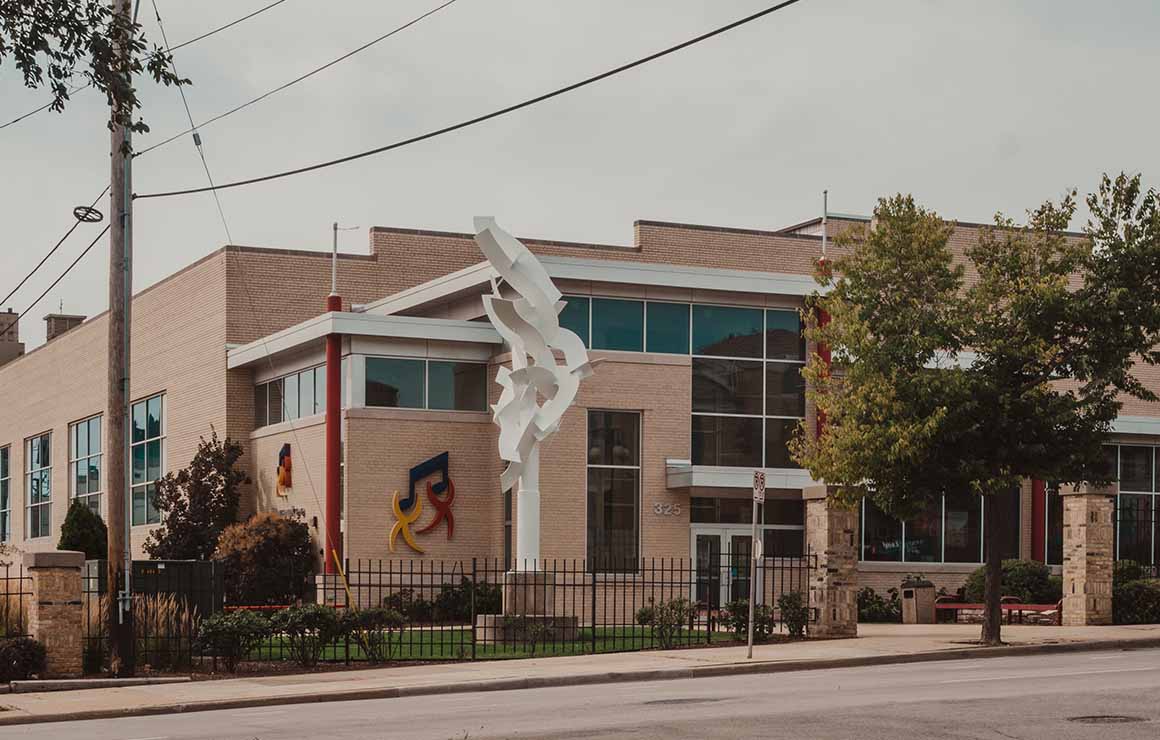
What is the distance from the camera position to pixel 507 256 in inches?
1259

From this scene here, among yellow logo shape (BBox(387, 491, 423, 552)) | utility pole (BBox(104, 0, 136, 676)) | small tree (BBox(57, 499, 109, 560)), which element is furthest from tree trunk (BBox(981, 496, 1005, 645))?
small tree (BBox(57, 499, 109, 560))

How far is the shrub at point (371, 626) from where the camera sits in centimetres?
2603

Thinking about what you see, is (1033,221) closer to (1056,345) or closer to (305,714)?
(1056,345)

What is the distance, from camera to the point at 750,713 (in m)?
16.7

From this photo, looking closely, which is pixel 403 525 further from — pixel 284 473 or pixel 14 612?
pixel 14 612

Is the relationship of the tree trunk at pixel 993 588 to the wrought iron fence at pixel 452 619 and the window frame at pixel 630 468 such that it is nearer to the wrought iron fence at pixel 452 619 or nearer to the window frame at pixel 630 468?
the wrought iron fence at pixel 452 619

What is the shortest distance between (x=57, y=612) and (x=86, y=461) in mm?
34955

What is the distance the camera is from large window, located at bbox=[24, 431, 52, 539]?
61.3 metres

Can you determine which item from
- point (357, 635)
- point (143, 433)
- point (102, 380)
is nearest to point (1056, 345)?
point (357, 635)

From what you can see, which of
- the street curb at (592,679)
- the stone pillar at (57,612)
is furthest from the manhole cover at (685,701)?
the stone pillar at (57,612)

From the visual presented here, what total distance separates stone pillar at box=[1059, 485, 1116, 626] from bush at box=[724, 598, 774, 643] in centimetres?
719

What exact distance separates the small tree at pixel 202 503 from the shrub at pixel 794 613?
19103 millimetres

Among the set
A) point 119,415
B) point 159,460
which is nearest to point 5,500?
point 159,460

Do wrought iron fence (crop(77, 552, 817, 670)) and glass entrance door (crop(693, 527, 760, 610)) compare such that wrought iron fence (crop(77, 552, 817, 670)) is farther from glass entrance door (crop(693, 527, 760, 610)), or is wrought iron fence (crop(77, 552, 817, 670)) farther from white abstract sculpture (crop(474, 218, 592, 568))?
white abstract sculpture (crop(474, 218, 592, 568))
